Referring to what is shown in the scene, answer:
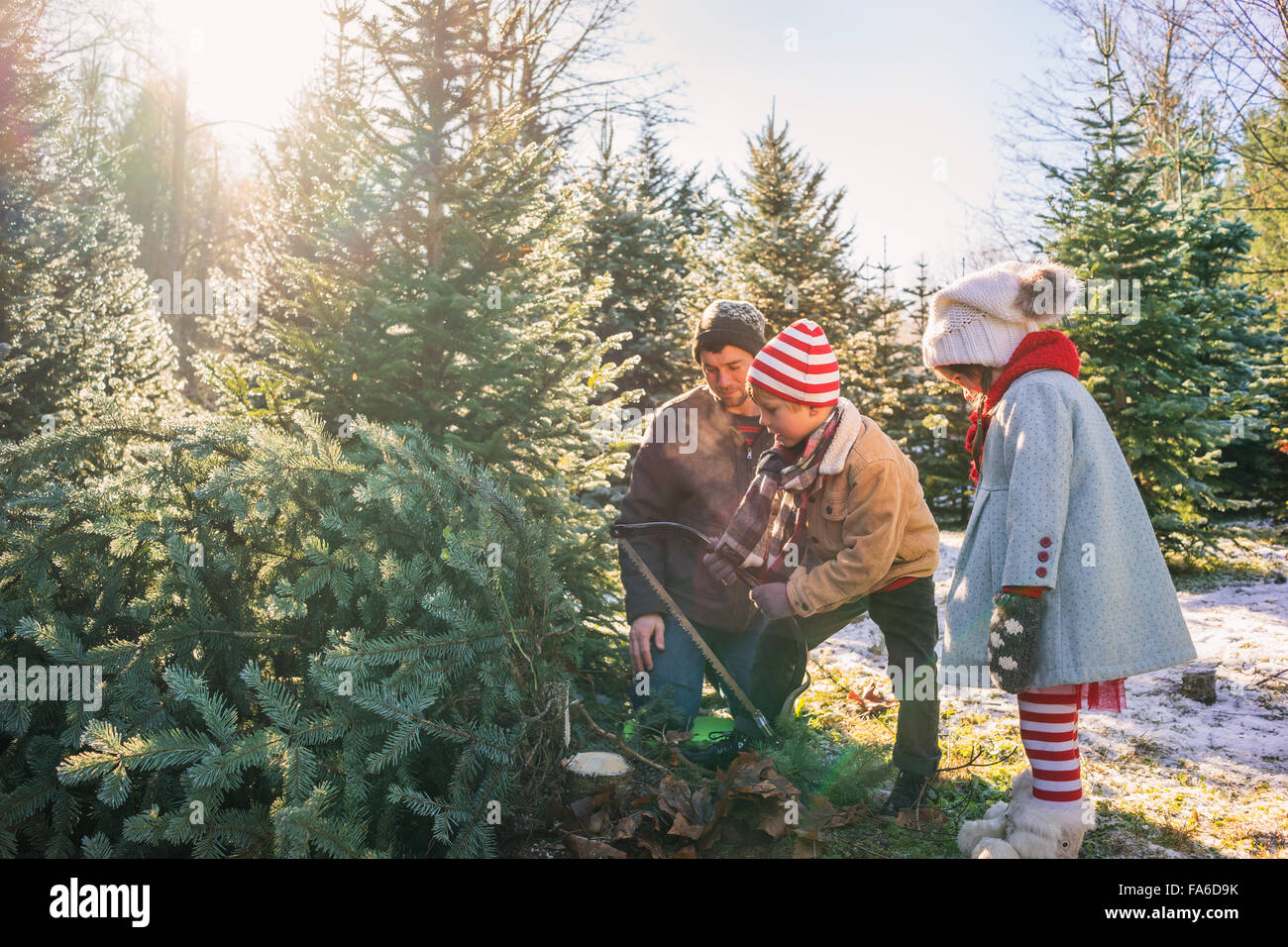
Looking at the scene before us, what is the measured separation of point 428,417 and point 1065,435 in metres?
3.26

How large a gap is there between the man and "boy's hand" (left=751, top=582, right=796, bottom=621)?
2.23 ft

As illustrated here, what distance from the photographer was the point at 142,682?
2.64 meters

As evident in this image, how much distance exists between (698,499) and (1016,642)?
6.02 ft

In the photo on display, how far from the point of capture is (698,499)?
3941mm

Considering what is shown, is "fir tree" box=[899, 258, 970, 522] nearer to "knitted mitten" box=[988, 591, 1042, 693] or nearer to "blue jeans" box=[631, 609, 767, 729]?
"blue jeans" box=[631, 609, 767, 729]

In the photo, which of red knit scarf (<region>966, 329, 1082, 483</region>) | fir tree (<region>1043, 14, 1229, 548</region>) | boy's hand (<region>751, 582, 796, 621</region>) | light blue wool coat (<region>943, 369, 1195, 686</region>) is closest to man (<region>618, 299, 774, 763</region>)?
boy's hand (<region>751, 582, 796, 621</region>)

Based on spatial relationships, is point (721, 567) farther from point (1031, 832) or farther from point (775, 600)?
point (1031, 832)

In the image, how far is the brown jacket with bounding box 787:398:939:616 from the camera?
9.43ft

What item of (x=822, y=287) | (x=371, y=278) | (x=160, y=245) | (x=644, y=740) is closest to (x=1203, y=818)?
(x=644, y=740)

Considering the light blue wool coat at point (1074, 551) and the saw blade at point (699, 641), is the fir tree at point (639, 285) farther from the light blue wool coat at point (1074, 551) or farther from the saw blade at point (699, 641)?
the light blue wool coat at point (1074, 551)

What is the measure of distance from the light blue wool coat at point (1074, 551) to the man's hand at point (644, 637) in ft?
4.64

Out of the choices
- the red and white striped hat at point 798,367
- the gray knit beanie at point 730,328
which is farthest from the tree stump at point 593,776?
the gray knit beanie at point 730,328
